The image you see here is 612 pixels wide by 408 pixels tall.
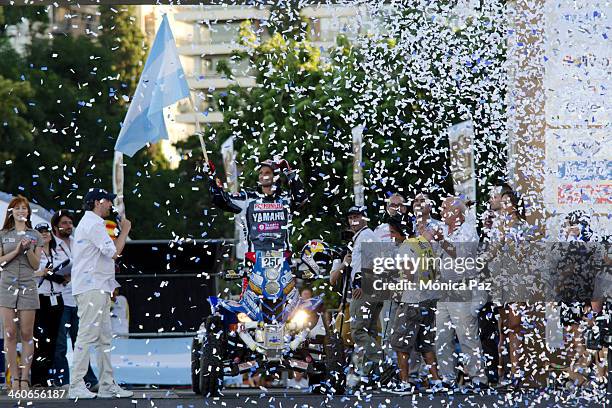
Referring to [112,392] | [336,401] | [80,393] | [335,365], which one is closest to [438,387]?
[335,365]

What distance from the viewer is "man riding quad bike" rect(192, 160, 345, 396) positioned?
12.4m

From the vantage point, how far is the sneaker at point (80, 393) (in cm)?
1234

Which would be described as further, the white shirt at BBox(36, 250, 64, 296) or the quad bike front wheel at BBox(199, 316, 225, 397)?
the white shirt at BBox(36, 250, 64, 296)

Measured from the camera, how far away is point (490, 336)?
13.7m

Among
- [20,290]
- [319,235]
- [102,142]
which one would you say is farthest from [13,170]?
[20,290]

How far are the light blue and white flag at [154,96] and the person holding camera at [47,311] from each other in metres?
1.26

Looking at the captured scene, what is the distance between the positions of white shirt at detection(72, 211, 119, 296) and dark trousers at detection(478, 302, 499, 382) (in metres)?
3.57

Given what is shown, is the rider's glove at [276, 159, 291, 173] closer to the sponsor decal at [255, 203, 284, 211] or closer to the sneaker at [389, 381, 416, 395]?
the sponsor decal at [255, 203, 284, 211]

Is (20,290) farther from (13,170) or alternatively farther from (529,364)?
(13,170)

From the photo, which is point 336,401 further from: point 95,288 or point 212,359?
point 95,288

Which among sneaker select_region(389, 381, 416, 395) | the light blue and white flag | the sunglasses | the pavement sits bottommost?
sneaker select_region(389, 381, 416, 395)

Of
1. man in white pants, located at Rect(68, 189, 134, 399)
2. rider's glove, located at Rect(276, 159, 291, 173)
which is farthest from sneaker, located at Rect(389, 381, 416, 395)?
man in white pants, located at Rect(68, 189, 134, 399)

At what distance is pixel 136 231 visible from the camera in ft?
126

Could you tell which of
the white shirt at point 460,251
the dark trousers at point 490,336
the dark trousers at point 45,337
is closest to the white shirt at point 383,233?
the white shirt at point 460,251
